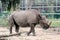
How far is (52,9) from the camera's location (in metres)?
25.5

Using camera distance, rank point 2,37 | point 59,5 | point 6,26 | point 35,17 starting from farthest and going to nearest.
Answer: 1. point 59,5
2. point 6,26
3. point 35,17
4. point 2,37

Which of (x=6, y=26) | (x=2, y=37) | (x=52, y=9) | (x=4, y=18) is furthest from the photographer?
(x=52, y=9)

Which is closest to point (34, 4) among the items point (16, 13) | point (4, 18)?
point (4, 18)

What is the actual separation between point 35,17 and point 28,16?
0.37 meters

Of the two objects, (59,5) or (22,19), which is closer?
(22,19)

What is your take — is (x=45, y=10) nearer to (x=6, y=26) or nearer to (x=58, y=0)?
(x=58, y=0)

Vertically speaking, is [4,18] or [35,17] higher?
[35,17]

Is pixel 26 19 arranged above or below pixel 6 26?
above

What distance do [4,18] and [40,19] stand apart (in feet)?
24.9

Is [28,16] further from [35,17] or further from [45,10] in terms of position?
[45,10]

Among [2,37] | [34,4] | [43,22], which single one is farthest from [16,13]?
[34,4]

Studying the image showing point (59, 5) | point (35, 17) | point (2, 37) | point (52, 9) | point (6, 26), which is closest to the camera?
point (2, 37)

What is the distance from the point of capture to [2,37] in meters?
11.0

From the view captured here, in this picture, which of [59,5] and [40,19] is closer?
[40,19]
